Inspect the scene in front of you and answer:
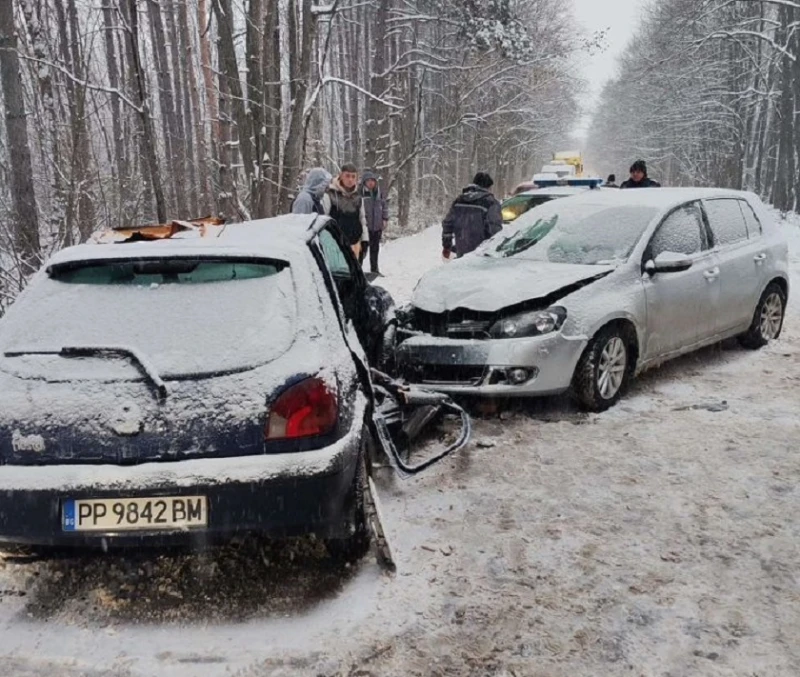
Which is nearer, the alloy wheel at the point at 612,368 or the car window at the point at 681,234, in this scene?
the alloy wheel at the point at 612,368

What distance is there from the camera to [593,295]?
5434 mm

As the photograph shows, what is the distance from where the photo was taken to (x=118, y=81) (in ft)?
90.4

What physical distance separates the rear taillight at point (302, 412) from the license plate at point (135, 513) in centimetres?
39

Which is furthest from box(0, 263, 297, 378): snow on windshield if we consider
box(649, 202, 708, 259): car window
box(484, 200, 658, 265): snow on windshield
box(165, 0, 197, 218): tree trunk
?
box(165, 0, 197, 218): tree trunk

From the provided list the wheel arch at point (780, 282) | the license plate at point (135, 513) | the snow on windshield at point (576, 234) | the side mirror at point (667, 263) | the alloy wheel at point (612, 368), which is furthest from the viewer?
the wheel arch at point (780, 282)

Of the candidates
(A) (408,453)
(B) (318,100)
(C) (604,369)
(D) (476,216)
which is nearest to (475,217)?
(D) (476,216)

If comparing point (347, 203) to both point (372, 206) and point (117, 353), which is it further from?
point (117, 353)

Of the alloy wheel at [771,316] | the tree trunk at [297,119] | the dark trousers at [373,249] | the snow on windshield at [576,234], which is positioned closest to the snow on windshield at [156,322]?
the snow on windshield at [576,234]

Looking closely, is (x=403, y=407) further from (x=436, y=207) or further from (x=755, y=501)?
(x=436, y=207)

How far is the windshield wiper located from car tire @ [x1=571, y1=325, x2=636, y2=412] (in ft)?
11.2

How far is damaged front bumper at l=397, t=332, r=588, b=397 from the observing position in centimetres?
516

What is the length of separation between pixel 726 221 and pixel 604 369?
2370 mm

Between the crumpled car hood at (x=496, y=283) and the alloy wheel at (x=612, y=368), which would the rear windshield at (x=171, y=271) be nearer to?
the crumpled car hood at (x=496, y=283)

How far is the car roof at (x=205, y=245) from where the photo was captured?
10.5ft
